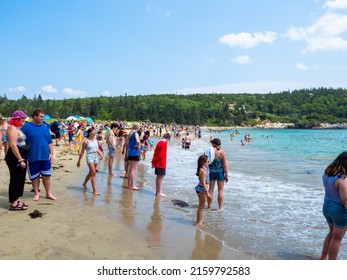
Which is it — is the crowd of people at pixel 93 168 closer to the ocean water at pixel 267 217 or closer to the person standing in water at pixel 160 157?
the person standing in water at pixel 160 157

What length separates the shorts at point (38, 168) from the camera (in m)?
6.85

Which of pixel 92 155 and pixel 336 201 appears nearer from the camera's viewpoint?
pixel 336 201

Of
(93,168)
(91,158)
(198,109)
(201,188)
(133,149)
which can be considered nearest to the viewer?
(201,188)

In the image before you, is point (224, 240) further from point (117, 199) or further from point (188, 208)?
point (117, 199)

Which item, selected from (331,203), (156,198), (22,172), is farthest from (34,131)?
(331,203)

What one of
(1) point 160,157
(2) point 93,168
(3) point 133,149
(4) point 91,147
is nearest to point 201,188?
(1) point 160,157

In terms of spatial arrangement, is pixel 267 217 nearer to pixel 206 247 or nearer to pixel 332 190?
pixel 206 247

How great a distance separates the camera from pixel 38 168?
272 inches

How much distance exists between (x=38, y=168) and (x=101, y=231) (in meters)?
2.37

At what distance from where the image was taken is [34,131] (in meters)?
6.70

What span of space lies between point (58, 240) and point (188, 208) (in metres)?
3.63

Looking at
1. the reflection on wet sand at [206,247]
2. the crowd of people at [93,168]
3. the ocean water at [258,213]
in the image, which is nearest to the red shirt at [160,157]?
the crowd of people at [93,168]

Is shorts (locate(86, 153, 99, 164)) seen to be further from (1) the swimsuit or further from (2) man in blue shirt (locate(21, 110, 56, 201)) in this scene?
(1) the swimsuit

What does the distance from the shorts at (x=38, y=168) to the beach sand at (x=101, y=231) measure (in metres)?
0.61
